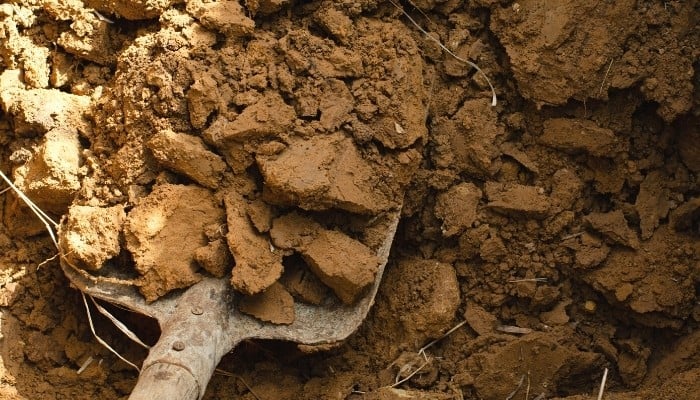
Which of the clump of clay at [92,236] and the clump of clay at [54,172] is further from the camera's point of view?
the clump of clay at [54,172]

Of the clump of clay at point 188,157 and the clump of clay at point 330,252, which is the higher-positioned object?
the clump of clay at point 188,157

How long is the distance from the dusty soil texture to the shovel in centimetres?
4

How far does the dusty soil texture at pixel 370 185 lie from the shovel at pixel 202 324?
42mm

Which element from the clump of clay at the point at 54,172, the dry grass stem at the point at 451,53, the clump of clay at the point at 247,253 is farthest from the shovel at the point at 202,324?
the dry grass stem at the point at 451,53

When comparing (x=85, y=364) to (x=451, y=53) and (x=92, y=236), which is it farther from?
(x=451, y=53)

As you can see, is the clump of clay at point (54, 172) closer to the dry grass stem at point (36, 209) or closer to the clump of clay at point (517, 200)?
the dry grass stem at point (36, 209)

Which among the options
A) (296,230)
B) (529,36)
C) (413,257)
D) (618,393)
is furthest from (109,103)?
(618,393)

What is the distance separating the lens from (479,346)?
100 inches

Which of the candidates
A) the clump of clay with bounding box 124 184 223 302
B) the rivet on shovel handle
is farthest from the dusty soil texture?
the rivet on shovel handle

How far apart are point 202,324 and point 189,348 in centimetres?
10

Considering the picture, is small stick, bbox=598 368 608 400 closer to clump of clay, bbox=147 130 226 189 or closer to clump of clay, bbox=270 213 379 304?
clump of clay, bbox=270 213 379 304

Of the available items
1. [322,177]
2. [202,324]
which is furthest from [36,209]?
[322,177]

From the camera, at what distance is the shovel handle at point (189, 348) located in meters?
2.06

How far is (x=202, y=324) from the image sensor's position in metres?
2.26
